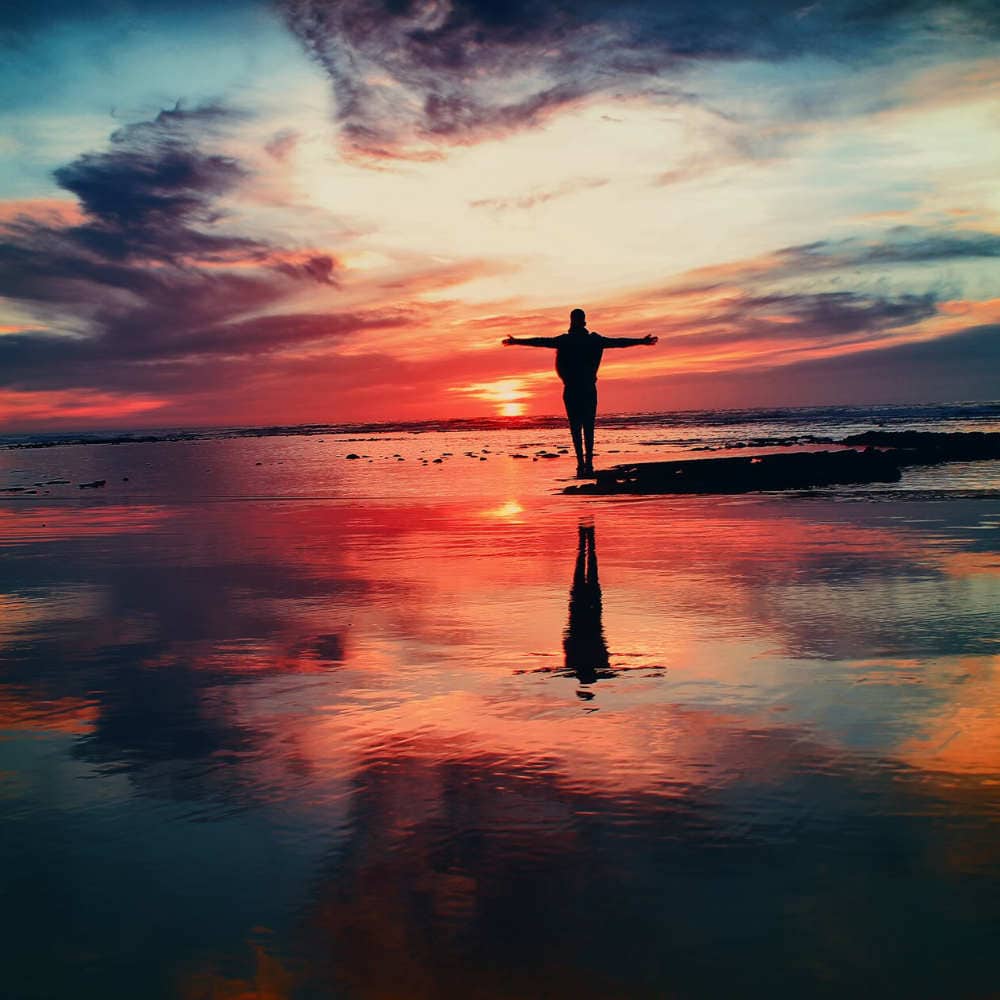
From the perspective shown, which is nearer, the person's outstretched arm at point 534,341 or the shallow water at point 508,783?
the shallow water at point 508,783

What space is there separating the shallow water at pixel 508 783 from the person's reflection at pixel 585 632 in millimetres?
41

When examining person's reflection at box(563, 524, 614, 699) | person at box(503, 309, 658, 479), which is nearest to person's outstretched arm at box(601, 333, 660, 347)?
person at box(503, 309, 658, 479)

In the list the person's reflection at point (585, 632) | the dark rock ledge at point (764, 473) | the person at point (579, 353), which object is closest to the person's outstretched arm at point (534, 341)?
the person at point (579, 353)

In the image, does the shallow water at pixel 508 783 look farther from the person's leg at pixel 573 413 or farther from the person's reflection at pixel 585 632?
the person's leg at pixel 573 413

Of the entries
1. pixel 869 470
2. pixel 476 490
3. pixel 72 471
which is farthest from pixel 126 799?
pixel 72 471

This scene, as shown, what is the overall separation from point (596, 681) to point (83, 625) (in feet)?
15.6

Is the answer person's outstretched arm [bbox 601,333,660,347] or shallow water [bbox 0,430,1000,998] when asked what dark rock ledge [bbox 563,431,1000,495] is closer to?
person's outstretched arm [bbox 601,333,660,347]

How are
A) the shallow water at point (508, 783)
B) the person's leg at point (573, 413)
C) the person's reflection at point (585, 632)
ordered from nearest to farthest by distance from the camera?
the shallow water at point (508, 783), the person's reflection at point (585, 632), the person's leg at point (573, 413)

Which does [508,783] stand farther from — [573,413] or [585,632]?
[573,413]

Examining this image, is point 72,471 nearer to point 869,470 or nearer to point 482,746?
point 869,470

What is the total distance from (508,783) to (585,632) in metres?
3.17

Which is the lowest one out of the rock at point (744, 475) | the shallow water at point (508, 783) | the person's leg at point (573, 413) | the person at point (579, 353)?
the shallow water at point (508, 783)

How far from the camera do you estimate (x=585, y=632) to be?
743 centimetres

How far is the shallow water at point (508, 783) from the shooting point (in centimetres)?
301
